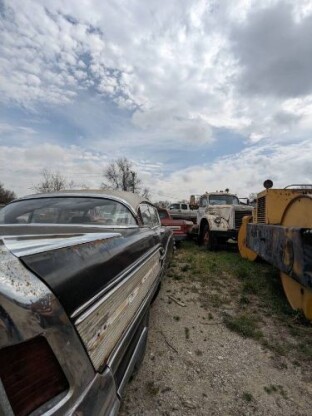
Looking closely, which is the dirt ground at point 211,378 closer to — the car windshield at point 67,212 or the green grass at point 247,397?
the green grass at point 247,397

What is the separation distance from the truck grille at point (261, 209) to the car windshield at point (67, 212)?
Result: 3.47 m

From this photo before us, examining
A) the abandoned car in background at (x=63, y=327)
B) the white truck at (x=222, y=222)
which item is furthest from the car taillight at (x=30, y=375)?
the white truck at (x=222, y=222)

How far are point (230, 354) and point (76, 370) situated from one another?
95.4 inches

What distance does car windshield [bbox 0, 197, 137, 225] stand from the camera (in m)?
3.03

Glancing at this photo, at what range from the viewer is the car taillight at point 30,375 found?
0.82 m

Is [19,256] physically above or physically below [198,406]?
above

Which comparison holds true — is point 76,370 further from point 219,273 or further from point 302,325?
point 219,273

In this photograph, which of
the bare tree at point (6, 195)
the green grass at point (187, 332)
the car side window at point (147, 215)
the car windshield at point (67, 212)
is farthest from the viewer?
the bare tree at point (6, 195)

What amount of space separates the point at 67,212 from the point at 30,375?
2.30 m

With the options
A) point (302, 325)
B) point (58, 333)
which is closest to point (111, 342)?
point (58, 333)

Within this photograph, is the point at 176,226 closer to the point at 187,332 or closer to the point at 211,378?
the point at 187,332

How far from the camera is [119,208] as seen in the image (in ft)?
10.8

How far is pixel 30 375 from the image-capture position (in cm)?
88

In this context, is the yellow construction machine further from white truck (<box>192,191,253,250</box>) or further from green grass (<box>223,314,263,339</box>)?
white truck (<box>192,191,253,250</box>)
